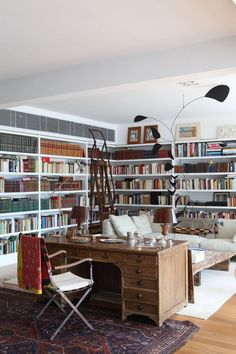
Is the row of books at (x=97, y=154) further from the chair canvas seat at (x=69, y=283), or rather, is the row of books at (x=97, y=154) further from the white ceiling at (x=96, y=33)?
the chair canvas seat at (x=69, y=283)

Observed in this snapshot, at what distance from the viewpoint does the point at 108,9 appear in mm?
3318

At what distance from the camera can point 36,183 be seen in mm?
7648

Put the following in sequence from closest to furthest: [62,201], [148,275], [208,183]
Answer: [148,275] < [62,201] < [208,183]

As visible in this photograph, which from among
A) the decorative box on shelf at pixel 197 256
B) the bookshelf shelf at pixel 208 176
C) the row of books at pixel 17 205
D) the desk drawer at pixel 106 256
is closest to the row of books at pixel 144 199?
the bookshelf shelf at pixel 208 176

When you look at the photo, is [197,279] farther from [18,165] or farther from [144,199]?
[144,199]

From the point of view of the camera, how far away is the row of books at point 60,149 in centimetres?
784

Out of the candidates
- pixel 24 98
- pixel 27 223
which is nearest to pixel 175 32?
pixel 24 98

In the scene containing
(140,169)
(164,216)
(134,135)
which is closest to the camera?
(164,216)

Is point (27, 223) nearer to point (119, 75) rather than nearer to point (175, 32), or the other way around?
point (119, 75)

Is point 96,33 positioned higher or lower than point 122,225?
higher

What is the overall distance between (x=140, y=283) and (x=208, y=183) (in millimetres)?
4985

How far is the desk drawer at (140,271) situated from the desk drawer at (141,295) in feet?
0.49

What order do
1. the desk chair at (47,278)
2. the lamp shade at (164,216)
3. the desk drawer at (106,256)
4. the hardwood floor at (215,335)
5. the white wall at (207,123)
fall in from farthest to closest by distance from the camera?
the white wall at (207,123)
the lamp shade at (164,216)
the desk drawer at (106,256)
the desk chair at (47,278)
the hardwood floor at (215,335)

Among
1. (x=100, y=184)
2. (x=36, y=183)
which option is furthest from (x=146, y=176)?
(x=36, y=183)
